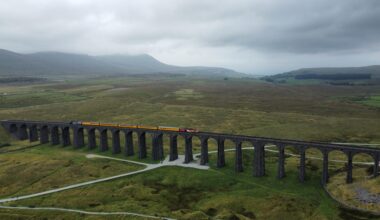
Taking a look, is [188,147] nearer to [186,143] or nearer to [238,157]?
[186,143]

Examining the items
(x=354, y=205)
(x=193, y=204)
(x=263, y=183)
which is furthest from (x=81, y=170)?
(x=354, y=205)

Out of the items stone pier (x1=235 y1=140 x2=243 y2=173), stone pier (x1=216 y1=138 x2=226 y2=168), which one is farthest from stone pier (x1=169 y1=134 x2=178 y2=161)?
stone pier (x1=235 y1=140 x2=243 y2=173)

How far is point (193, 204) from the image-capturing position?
8119 centimetres

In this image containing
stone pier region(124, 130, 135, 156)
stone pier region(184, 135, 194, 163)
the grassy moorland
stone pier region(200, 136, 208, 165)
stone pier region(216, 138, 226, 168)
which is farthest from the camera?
stone pier region(124, 130, 135, 156)

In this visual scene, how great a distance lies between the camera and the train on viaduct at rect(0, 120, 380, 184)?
84863mm

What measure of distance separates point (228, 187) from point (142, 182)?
77.4 ft

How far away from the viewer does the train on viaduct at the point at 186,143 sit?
8486cm

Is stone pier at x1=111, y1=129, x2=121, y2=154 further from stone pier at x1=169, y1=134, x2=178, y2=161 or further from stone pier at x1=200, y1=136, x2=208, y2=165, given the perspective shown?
stone pier at x1=200, y1=136, x2=208, y2=165

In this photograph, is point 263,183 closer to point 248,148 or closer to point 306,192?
point 306,192

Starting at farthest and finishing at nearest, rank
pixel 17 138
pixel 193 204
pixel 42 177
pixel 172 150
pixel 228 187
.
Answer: pixel 17 138 < pixel 172 150 < pixel 42 177 < pixel 228 187 < pixel 193 204

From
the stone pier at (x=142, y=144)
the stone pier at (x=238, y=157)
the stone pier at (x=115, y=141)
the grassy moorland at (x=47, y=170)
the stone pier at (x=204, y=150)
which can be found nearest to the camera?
the grassy moorland at (x=47, y=170)

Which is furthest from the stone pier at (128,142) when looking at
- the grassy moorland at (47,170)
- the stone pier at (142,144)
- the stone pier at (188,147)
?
the stone pier at (188,147)

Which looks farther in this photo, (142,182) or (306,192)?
(142,182)

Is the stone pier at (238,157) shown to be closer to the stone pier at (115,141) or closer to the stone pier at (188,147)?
the stone pier at (188,147)
